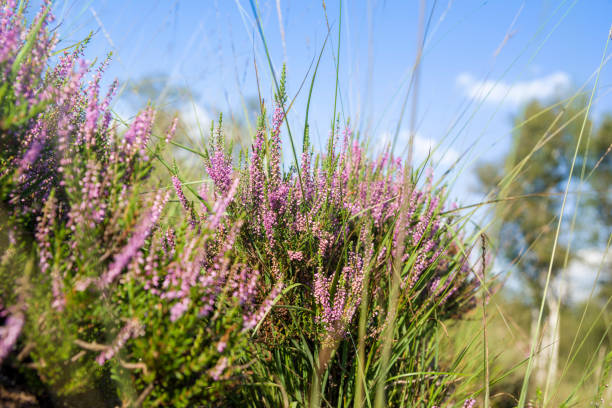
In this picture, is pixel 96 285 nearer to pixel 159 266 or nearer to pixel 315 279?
pixel 159 266

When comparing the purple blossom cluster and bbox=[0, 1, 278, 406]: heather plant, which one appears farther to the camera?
the purple blossom cluster

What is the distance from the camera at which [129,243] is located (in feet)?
3.74

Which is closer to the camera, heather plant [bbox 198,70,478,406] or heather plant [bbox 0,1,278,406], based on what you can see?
heather plant [bbox 0,1,278,406]

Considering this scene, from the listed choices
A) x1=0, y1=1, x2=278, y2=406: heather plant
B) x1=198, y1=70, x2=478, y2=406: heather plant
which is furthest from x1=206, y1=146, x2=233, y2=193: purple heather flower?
x1=0, y1=1, x2=278, y2=406: heather plant

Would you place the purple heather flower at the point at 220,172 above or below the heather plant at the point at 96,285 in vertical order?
above

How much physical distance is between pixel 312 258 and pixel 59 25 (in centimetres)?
154

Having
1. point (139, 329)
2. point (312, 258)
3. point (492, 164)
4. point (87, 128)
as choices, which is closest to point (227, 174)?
point (312, 258)

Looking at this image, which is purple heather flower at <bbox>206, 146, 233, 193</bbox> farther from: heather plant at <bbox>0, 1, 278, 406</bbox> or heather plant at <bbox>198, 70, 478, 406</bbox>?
heather plant at <bbox>0, 1, 278, 406</bbox>

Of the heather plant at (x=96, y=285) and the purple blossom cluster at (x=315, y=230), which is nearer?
the heather plant at (x=96, y=285)

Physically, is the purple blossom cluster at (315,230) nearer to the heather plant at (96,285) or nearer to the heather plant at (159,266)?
the heather plant at (159,266)

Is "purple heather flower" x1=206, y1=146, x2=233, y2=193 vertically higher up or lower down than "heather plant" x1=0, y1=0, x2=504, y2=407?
higher up

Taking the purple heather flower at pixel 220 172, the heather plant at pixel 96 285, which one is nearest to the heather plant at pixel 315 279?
the purple heather flower at pixel 220 172

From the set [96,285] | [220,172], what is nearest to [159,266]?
[96,285]

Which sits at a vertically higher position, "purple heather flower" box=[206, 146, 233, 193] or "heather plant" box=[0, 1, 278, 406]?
"purple heather flower" box=[206, 146, 233, 193]
